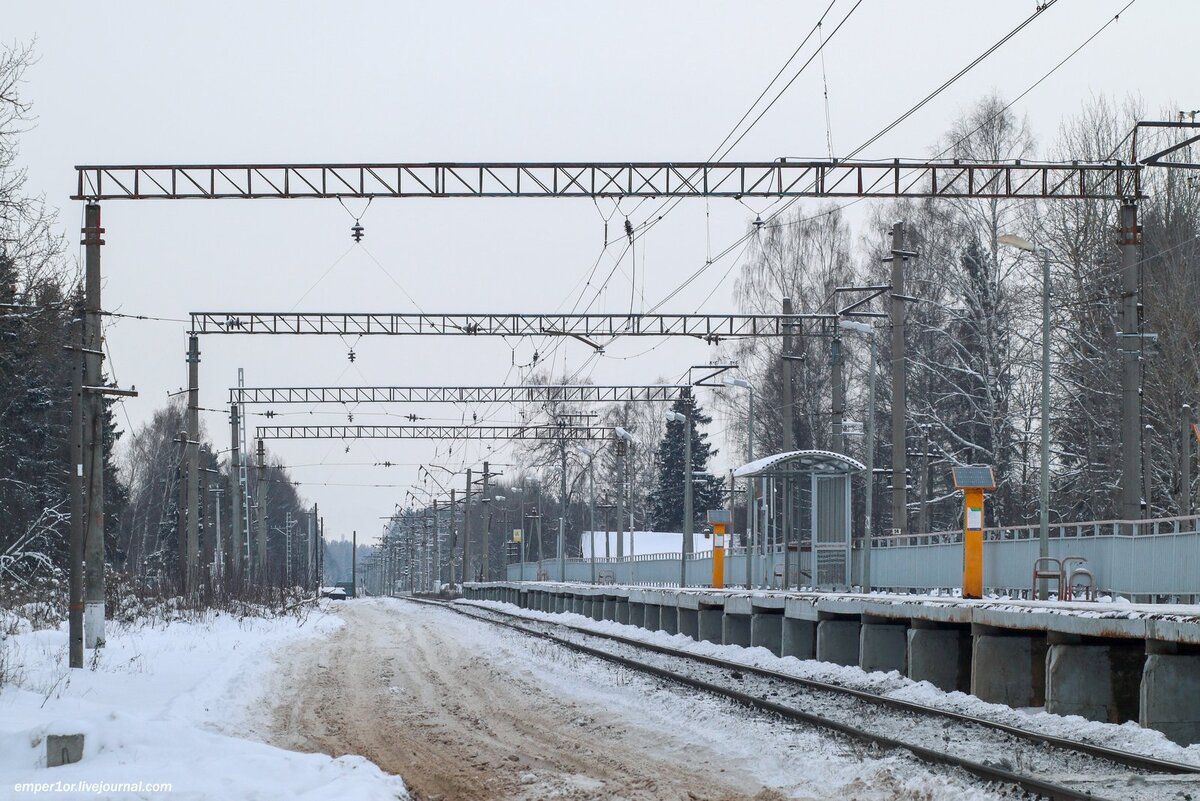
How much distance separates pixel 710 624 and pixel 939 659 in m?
11.3

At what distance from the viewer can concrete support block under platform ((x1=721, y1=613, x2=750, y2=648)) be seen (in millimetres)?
28906

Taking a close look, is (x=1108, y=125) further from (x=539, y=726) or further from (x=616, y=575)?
(x=539, y=726)

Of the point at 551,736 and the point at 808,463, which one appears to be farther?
the point at 808,463

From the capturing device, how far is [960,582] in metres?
31.2

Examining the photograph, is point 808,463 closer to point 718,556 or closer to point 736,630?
point 736,630

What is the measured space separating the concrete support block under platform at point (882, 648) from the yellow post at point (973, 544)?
5.24 feet

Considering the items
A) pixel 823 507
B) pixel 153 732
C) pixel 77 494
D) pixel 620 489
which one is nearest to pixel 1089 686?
pixel 153 732

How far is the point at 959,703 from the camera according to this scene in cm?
1741

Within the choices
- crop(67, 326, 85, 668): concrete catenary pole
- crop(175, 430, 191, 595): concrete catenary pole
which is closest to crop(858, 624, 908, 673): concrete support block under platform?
crop(67, 326, 85, 668): concrete catenary pole

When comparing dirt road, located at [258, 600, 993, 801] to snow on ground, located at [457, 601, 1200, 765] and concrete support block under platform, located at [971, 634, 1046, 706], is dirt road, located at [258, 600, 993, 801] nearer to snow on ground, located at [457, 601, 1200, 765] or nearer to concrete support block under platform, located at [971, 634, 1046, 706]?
snow on ground, located at [457, 601, 1200, 765]

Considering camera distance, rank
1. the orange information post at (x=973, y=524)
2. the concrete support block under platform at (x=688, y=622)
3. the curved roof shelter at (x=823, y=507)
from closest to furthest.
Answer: the orange information post at (x=973, y=524)
the concrete support block under platform at (x=688, y=622)
the curved roof shelter at (x=823, y=507)

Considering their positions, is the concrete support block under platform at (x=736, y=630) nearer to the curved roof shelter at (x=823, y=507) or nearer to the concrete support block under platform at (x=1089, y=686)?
the curved roof shelter at (x=823, y=507)

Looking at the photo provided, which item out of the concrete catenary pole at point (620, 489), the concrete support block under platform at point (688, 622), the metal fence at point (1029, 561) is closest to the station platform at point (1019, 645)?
the metal fence at point (1029, 561)

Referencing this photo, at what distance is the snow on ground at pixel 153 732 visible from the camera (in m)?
10.3
